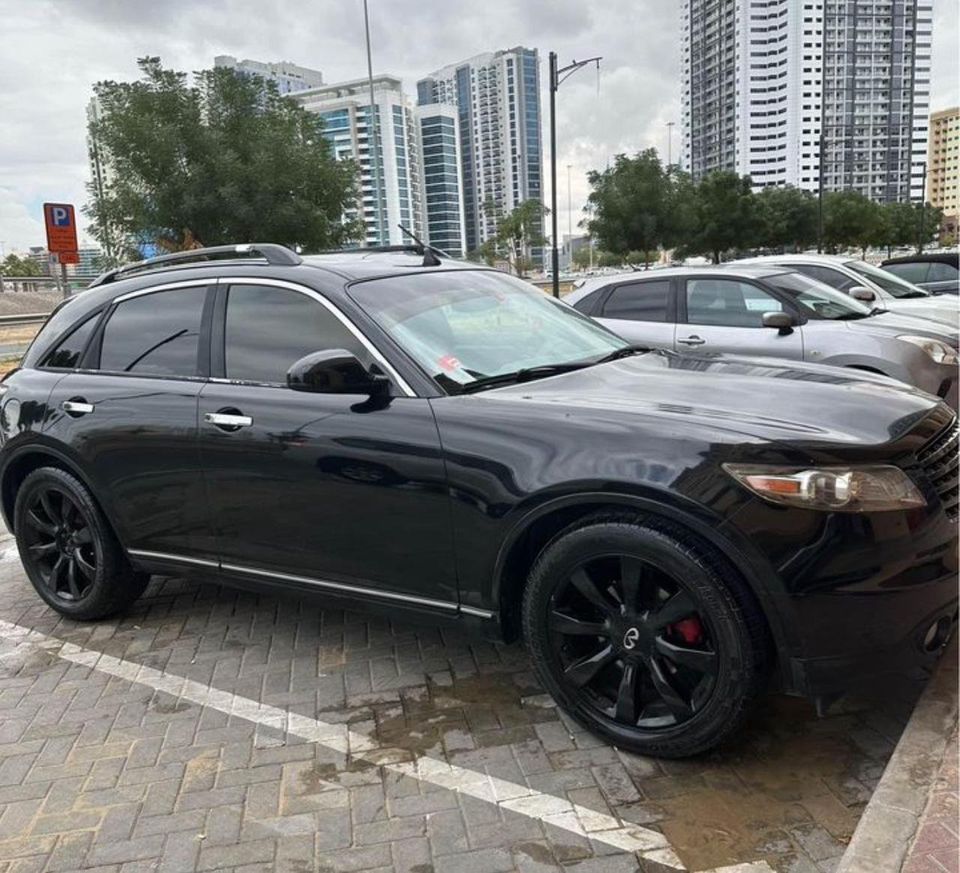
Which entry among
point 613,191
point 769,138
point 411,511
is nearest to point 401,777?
point 411,511

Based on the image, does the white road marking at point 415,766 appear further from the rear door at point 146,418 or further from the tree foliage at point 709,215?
the tree foliage at point 709,215

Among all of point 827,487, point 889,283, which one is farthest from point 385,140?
point 827,487

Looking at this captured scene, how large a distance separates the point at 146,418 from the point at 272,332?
752mm

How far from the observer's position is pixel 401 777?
296 centimetres

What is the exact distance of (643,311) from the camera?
8.12 m

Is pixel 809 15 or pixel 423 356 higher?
pixel 809 15

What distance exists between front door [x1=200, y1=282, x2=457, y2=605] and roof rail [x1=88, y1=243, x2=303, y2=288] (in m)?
0.19

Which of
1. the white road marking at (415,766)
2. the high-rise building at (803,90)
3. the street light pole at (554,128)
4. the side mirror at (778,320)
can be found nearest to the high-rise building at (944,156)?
the high-rise building at (803,90)

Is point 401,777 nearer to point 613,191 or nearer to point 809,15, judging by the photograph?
point 613,191

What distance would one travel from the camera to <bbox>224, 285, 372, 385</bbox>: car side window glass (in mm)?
3586

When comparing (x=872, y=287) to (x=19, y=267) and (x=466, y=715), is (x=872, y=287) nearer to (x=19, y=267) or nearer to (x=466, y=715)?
(x=466, y=715)

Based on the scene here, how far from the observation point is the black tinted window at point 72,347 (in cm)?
448

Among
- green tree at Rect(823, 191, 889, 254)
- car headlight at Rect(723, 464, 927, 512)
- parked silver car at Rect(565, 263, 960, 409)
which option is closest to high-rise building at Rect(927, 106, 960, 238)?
green tree at Rect(823, 191, 889, 254)

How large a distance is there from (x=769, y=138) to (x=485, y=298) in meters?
69.1
